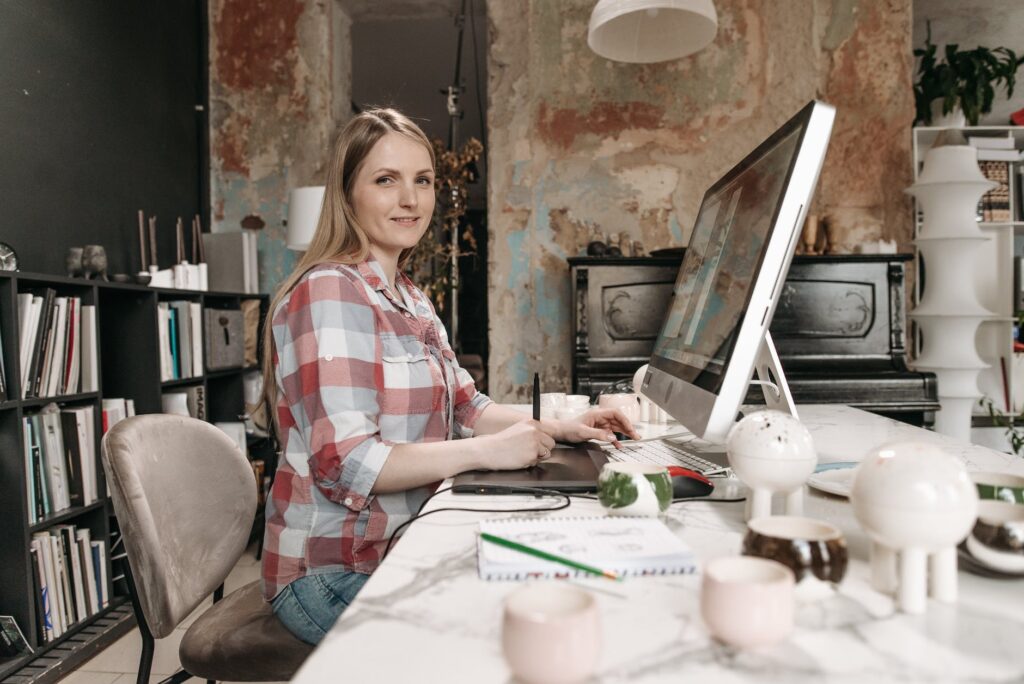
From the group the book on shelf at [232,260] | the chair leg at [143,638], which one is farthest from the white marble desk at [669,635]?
the book on shelf at [232,260]

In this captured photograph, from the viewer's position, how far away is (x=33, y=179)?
2.81 metres

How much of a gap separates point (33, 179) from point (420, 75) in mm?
4397

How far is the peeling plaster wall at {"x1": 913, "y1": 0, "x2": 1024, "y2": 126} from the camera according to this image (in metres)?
4.73

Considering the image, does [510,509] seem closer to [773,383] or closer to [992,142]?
[773,383]

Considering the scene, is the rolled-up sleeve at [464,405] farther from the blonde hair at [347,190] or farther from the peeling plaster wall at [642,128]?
the peeling plaster wall at [642,128]

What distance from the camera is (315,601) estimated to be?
115cm

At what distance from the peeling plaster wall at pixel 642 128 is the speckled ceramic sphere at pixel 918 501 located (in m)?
3.48

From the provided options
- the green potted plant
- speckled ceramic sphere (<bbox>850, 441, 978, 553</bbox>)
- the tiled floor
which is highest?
the green potted plant

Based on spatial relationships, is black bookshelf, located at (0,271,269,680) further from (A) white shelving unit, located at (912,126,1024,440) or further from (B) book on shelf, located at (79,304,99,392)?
(A) white shelving unit, located at (912,126,1024,440)

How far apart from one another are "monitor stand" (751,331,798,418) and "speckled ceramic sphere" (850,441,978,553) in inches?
18.0

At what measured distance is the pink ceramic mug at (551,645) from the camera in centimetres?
49

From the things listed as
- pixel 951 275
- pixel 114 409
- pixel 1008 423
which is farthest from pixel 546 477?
pixel 1008 423

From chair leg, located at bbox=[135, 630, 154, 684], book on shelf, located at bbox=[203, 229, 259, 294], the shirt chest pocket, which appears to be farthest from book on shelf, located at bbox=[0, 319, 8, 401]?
book on shelf, located at bbox=[203, 229, 259, 294]

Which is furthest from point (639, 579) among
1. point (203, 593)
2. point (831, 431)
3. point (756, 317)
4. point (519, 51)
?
point (519, 51)
